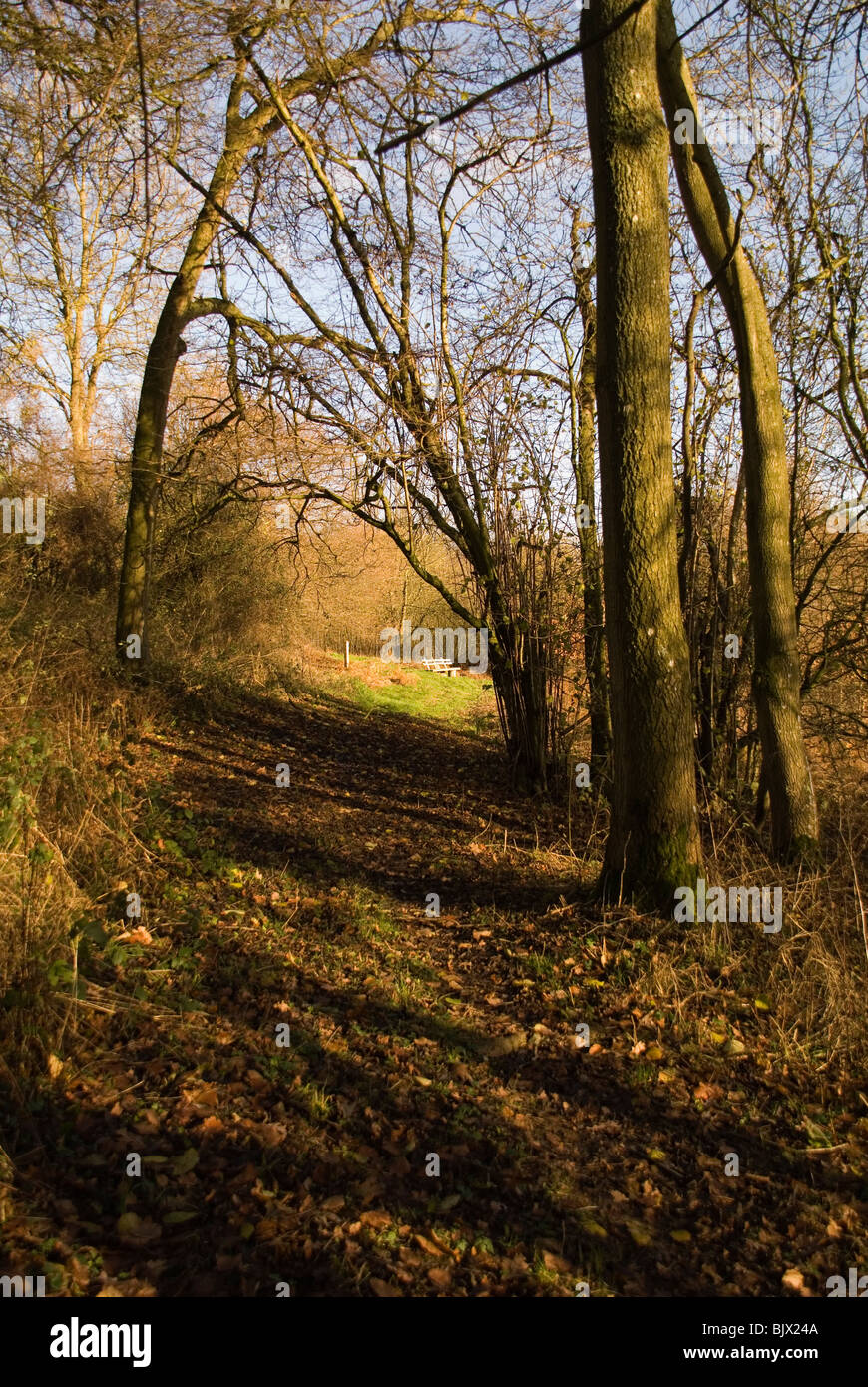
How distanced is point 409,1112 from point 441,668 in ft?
72.6

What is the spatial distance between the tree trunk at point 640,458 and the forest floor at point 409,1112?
2.27 feet

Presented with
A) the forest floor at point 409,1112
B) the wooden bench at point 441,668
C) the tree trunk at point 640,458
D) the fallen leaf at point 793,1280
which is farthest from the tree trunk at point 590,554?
the wooden bench at point 441,668

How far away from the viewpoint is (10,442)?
1080cm

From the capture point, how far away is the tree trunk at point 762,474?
5809mm

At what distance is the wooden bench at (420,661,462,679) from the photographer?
2425cm

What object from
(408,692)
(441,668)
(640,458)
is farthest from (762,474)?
(441,668)

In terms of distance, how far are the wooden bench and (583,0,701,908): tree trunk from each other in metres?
18.8

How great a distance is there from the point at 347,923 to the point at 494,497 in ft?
15.5

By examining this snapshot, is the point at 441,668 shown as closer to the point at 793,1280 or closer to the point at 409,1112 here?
the point at 409,1112

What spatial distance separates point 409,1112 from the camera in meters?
3.46

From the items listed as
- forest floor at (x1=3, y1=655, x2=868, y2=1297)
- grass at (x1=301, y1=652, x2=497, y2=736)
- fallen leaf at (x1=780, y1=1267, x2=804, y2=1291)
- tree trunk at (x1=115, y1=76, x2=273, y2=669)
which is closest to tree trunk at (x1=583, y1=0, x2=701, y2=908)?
forest floor at (x1=3, y1=655, x2=868, y2=1297)

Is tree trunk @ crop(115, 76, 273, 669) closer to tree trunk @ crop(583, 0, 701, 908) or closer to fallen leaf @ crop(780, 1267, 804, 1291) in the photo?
tree trunk @ crop(583, 0, 701, 908)
